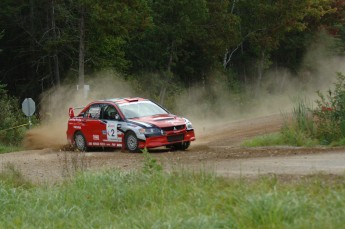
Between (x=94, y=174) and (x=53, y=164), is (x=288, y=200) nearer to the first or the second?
(x=94, y=174)

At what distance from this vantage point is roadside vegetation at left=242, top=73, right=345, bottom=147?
19.2 meters

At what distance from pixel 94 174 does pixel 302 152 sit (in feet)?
19.7

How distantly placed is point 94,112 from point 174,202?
13138 mm

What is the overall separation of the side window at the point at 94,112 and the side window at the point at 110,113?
0.32 m

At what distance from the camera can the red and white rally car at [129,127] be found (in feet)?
68.7

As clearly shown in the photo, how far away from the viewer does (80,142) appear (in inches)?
943

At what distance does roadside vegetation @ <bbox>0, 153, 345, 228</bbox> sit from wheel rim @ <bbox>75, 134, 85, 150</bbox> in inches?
402

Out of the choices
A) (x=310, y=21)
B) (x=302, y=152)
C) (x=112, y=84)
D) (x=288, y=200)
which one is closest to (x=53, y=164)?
(x=302, y=152)

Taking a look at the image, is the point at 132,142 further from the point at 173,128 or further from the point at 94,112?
the point at 94,112

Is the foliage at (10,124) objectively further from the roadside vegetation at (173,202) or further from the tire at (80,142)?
the roadside vegetation at (173,202)

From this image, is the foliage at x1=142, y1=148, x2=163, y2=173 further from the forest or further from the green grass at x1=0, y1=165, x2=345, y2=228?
the forest

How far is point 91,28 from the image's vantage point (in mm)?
44438

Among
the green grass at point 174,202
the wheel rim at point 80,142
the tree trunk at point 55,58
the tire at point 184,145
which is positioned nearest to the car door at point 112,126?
the wheel rim at point 80,142

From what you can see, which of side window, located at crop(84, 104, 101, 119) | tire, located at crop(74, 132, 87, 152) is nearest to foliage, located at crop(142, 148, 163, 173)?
side window, located at crop(84, 104, 101, 119)
